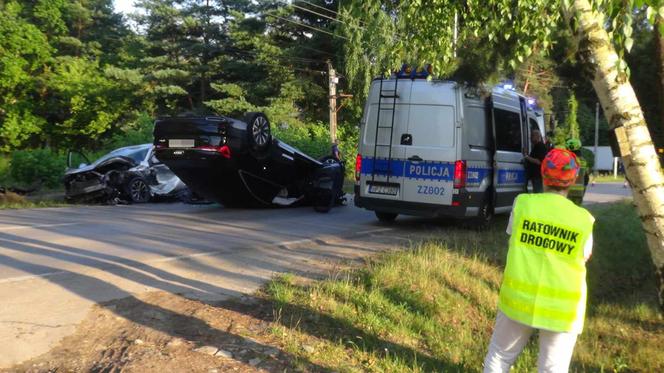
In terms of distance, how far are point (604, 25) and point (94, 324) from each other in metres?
4.76

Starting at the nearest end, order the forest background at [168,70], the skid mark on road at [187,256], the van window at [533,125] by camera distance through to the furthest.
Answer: the skid mark on road at [187,256] → the van window at [533,125] → the forest background at [168,70]

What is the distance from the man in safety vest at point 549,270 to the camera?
3309mm

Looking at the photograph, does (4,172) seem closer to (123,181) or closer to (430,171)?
(123,181)

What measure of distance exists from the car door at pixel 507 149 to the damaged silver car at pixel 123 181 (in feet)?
24.5

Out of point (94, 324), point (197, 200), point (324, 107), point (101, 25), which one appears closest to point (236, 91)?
point (324, 107)

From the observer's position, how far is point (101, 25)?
43375mm

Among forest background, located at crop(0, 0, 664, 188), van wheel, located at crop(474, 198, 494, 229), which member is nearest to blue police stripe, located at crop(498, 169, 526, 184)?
van wheel, located at crop(474, 198, 494, 229)

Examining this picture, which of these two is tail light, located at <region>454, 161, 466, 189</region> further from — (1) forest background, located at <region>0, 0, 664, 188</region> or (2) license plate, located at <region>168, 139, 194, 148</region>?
(1) forest background, located at <region>0, 0, 664, 188</region>

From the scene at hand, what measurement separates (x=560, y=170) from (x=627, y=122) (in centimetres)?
147

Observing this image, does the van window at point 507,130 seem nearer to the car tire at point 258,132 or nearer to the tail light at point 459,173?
the tail light at point 459,173

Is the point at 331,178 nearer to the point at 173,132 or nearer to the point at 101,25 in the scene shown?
the point at 173,132

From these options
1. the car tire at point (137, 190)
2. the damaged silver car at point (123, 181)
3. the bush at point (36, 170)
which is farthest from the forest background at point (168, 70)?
the car tire at point (137, 190)

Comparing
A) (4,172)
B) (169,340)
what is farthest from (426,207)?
(4,172)

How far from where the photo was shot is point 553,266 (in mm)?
3330
